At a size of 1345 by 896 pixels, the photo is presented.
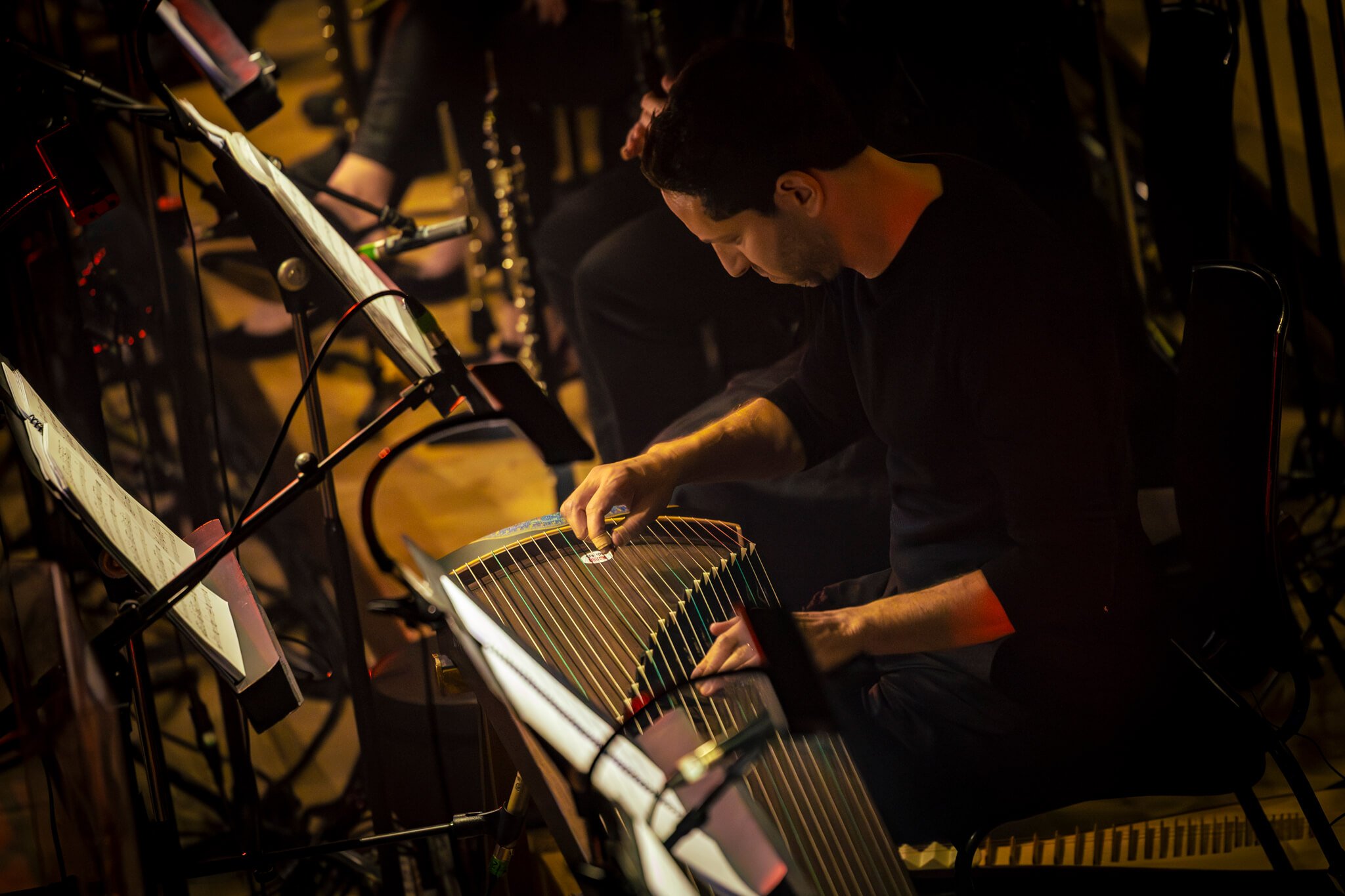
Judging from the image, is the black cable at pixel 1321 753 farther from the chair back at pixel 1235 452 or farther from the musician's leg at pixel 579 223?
the musician's leg at pixel 579 223

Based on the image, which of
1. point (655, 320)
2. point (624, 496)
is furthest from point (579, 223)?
point (624, 496)

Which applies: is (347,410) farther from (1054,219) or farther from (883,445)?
(1054,219)

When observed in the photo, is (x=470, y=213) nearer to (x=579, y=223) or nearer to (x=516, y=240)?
(x=516, y=240)

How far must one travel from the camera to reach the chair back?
55.8 inches

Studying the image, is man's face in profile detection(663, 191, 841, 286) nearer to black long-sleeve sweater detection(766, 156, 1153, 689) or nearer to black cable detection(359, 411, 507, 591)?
black long-sleeve sweater detection(766, 156, 1153, 689)

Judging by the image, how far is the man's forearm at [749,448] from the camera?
185 centimetres

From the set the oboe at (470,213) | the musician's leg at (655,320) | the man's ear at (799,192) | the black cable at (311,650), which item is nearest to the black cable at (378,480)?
the man's ear at (799,192)

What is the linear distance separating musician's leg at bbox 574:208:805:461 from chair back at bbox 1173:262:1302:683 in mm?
694

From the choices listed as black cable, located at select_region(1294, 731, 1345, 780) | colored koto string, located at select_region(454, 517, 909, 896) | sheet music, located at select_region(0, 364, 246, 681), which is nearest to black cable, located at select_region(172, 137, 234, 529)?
sheet music, located at select_region(0, 364, 246, 681)

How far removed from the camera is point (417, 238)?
1894 mm

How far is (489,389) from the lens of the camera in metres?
1.17

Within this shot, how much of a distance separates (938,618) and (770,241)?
0.70 meters

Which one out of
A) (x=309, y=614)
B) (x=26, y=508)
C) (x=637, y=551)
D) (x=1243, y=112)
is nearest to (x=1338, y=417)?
(x=1243, y=112)

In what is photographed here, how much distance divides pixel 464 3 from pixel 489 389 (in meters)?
1.24
